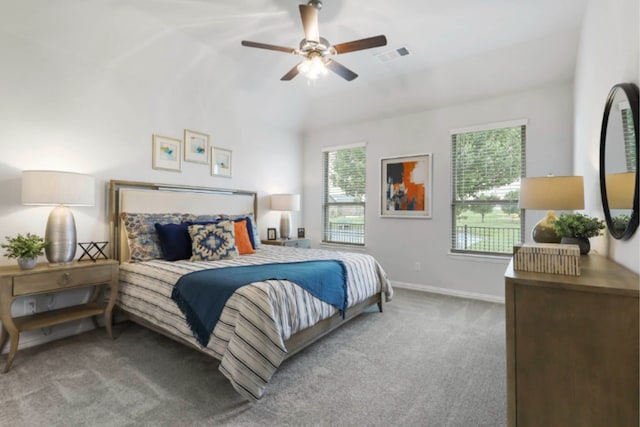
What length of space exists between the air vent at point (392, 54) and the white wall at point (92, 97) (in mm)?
1929

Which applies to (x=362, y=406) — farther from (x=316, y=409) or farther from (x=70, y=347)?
(x=70, y=347)

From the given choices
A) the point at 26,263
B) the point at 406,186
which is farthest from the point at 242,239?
the point at 406,186

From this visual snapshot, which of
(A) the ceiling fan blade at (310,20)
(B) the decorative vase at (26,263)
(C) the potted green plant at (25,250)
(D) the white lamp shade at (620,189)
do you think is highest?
(A) the ceiling fan blade at (310,20)

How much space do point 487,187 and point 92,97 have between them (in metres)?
4.73

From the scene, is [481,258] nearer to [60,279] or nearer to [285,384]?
[285,384]

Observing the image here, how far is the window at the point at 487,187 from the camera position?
3934 mm

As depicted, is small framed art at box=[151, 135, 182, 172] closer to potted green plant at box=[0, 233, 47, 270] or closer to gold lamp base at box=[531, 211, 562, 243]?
potted green plant at box=[0, 233, 47, 270]

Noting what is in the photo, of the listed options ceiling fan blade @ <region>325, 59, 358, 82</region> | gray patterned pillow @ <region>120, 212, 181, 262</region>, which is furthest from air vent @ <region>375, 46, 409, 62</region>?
gray patterned pillow @ <region>120, 212, 181, 262</region>

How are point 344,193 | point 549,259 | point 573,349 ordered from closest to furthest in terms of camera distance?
1. point 573,349
2. point 549,259
3. point 344,193

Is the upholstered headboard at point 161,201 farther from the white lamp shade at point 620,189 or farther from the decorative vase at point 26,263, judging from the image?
the white lamp shade at point 620,189

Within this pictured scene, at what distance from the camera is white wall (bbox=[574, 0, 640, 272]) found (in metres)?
1.32

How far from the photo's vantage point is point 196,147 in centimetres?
410

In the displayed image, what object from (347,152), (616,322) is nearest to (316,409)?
(616,322)

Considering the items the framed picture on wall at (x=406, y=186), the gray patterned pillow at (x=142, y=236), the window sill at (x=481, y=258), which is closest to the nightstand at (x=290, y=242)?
the framed picture on wall at (x=406, y=186)
